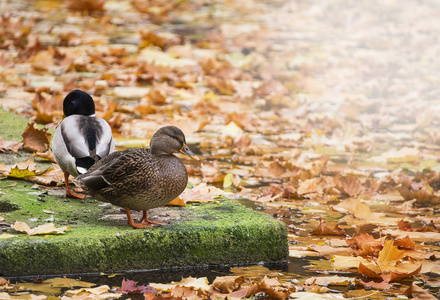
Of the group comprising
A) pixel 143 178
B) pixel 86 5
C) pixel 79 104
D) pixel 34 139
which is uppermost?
pixel 86 5

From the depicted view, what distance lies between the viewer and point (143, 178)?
11.0 feet

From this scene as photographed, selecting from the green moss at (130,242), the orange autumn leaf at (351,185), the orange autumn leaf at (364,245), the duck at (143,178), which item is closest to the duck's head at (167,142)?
the duck at (143,178)

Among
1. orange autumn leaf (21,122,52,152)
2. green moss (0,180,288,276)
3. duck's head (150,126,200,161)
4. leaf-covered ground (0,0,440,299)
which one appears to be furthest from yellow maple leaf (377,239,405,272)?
orange autumn leaf (21,122,52,152)

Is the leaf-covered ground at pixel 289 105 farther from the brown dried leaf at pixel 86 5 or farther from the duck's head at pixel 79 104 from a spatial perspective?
the duck's head at pixel 79 104

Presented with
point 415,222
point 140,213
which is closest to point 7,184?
point 140,213

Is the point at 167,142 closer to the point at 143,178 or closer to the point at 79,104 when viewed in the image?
the point at 143,178

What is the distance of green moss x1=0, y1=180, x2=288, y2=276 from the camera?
3.09m

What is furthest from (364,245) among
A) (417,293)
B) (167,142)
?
(167,142)

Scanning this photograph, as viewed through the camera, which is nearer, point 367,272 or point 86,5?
point 367,272

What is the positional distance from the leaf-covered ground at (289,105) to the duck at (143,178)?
0.64 metres

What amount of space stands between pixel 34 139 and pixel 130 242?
1.84 m

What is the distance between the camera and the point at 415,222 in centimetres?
430

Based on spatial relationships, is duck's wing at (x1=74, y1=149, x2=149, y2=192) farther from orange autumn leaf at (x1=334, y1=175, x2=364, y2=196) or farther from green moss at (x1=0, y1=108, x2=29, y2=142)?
orange autumn leaf at (x1=334, y1=175, x2=364, y2=196)

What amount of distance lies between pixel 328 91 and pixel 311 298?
5733mm
